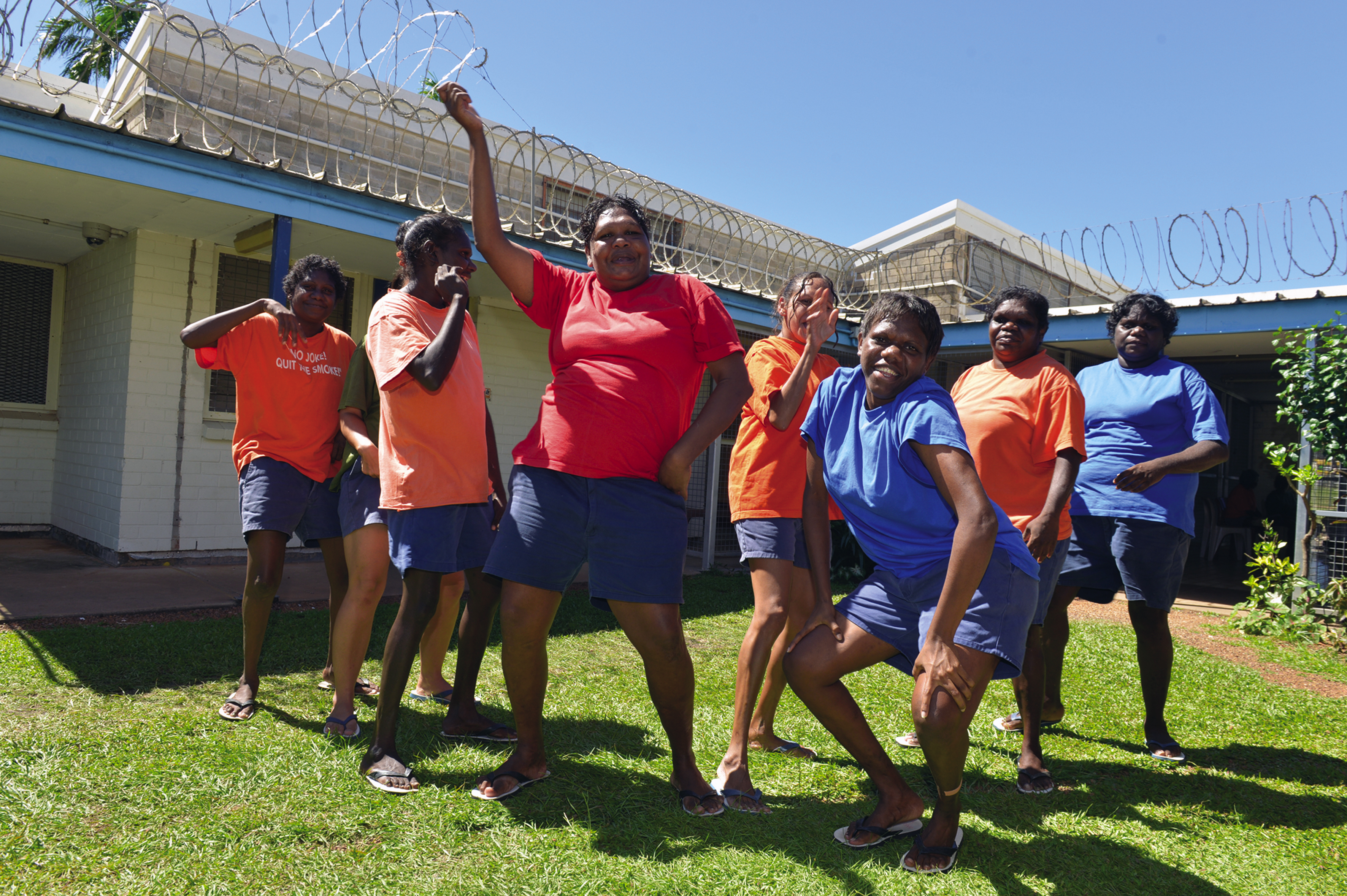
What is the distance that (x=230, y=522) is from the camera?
25.2ft

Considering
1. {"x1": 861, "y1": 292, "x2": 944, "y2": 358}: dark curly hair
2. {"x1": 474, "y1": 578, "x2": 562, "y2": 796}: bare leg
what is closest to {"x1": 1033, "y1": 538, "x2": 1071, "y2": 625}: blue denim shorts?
{"x1": 861, "y1": 292, "x2": 944, "y2": 358}: dark curly hair

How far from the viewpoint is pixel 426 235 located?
314cm

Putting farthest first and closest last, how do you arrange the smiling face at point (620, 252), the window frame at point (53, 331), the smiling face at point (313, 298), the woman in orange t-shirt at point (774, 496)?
the window frame at point (53, 331) < the smiling face at point (313, 298) < the woman in orange t-shirt at point (774, 496) < the smiling face at point (620, 252)

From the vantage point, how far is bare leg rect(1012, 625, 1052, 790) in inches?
127

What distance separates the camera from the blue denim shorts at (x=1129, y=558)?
3658mm

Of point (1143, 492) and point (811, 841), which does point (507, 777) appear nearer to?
point (811, 841)

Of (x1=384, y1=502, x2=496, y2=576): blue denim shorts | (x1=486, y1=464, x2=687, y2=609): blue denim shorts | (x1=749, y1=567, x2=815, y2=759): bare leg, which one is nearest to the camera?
(x1=486, y1=464, x2=687, y2=609): blue denim shorts

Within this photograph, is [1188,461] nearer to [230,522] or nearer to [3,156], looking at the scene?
[3,156]

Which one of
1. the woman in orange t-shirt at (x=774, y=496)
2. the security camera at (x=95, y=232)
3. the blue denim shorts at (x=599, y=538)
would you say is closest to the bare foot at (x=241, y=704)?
the blue denim shorts at (x=599, y=538)

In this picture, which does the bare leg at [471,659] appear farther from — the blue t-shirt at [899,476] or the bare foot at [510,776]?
Answer: the blue t-shirt at [899,476]

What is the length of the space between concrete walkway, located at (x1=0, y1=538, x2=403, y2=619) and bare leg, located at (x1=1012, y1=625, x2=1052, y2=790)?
468 centimetres

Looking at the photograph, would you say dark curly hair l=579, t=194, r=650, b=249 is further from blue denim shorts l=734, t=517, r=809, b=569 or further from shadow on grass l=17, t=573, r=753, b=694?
shadow on grass l=17, t=573, r=753, b=694

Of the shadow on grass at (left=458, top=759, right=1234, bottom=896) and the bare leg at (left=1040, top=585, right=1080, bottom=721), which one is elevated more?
the bare leg at (left=1040, top=585, right=1080, bottom=721)

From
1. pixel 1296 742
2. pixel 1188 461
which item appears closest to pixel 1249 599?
pixel 1296 742
